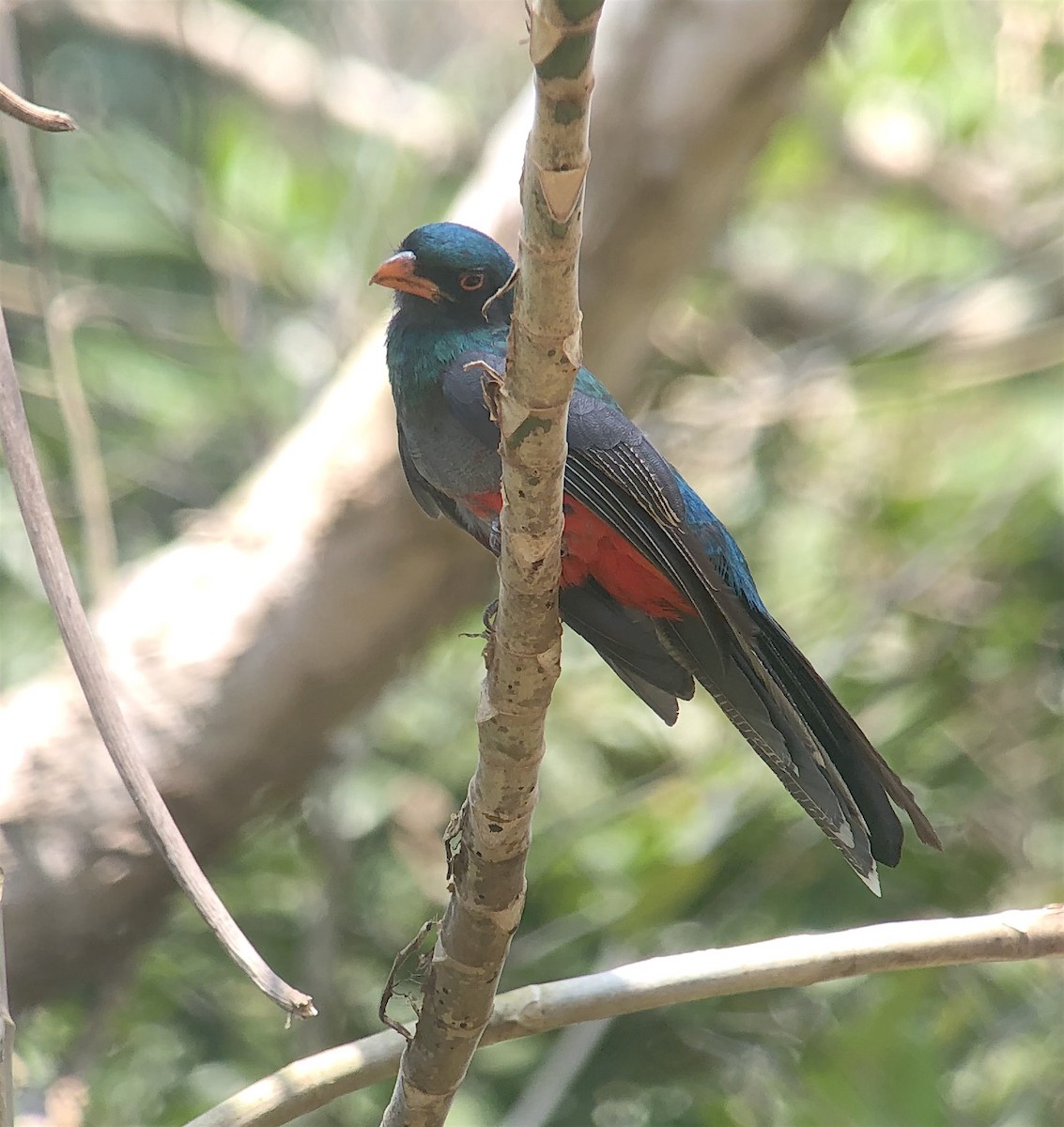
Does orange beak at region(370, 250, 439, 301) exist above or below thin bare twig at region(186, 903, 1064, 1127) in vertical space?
above

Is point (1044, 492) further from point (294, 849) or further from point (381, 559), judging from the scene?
point (294, 849)

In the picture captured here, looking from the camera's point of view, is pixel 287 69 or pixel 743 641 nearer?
pixel 743 641

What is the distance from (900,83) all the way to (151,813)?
5.40m

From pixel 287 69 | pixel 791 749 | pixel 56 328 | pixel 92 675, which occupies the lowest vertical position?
pixel 791 749

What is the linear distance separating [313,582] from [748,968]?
9.70 ft

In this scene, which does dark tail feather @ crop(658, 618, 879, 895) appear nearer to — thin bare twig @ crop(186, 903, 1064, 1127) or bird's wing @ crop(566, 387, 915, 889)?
bird's wing @ crop(566, 387, 915, 889)

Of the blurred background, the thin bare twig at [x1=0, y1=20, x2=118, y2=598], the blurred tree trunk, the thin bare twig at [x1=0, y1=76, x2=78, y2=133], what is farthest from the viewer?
the blurred tree trunk

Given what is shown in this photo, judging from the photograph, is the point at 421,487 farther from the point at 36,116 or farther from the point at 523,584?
the point at 36,116

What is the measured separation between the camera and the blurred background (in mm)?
4242

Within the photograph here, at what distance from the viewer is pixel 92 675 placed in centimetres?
190

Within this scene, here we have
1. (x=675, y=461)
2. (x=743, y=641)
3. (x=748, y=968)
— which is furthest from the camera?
(x=675, y=461)

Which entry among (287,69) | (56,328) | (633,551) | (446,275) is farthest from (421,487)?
(287,69)

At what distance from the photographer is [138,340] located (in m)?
6.34

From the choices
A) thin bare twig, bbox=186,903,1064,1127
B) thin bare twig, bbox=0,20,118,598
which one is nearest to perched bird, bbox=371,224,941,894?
thin bare twig, bbox=186,903,1064,1127
